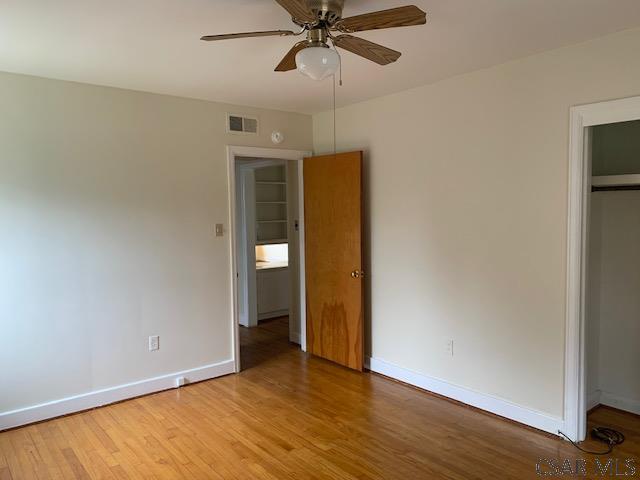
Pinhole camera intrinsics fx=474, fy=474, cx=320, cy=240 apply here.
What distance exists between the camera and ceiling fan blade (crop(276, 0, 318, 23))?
186 centimetres

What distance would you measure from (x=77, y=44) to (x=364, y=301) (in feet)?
9.87

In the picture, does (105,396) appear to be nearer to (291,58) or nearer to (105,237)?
(105,237)

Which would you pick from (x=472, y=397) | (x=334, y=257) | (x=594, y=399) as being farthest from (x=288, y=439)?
(x=594, y=399)

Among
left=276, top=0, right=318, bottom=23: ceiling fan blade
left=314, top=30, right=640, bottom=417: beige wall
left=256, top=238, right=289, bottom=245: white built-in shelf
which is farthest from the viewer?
left=256, top=238, right=289, bottom=245: white built-in shelf

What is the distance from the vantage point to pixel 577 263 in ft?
9.69

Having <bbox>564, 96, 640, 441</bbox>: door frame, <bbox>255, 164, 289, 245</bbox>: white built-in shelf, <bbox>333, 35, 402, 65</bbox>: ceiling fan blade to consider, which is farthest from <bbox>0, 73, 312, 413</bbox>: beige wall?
<bbox>564, 96, 640, 441</bbox>: door frame

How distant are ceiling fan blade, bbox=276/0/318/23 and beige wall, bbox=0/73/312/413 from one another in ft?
7.43

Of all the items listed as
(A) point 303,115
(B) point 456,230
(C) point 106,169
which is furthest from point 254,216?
(B) point 456,230

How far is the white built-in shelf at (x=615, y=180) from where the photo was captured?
10.1 feet

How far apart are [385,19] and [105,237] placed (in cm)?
275

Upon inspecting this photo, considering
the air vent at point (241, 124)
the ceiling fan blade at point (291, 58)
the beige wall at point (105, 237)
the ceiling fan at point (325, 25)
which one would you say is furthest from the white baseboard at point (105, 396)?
the ceiling fan at point (325, 25)

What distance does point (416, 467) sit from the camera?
277 centimetres

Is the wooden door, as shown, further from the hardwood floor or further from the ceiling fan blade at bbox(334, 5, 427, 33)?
the ceiling fan blade at bbox(334, 5, 427, 33)

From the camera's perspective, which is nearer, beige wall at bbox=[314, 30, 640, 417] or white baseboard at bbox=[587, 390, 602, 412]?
beige wall at bbox=[314, 30, 640, 417]
